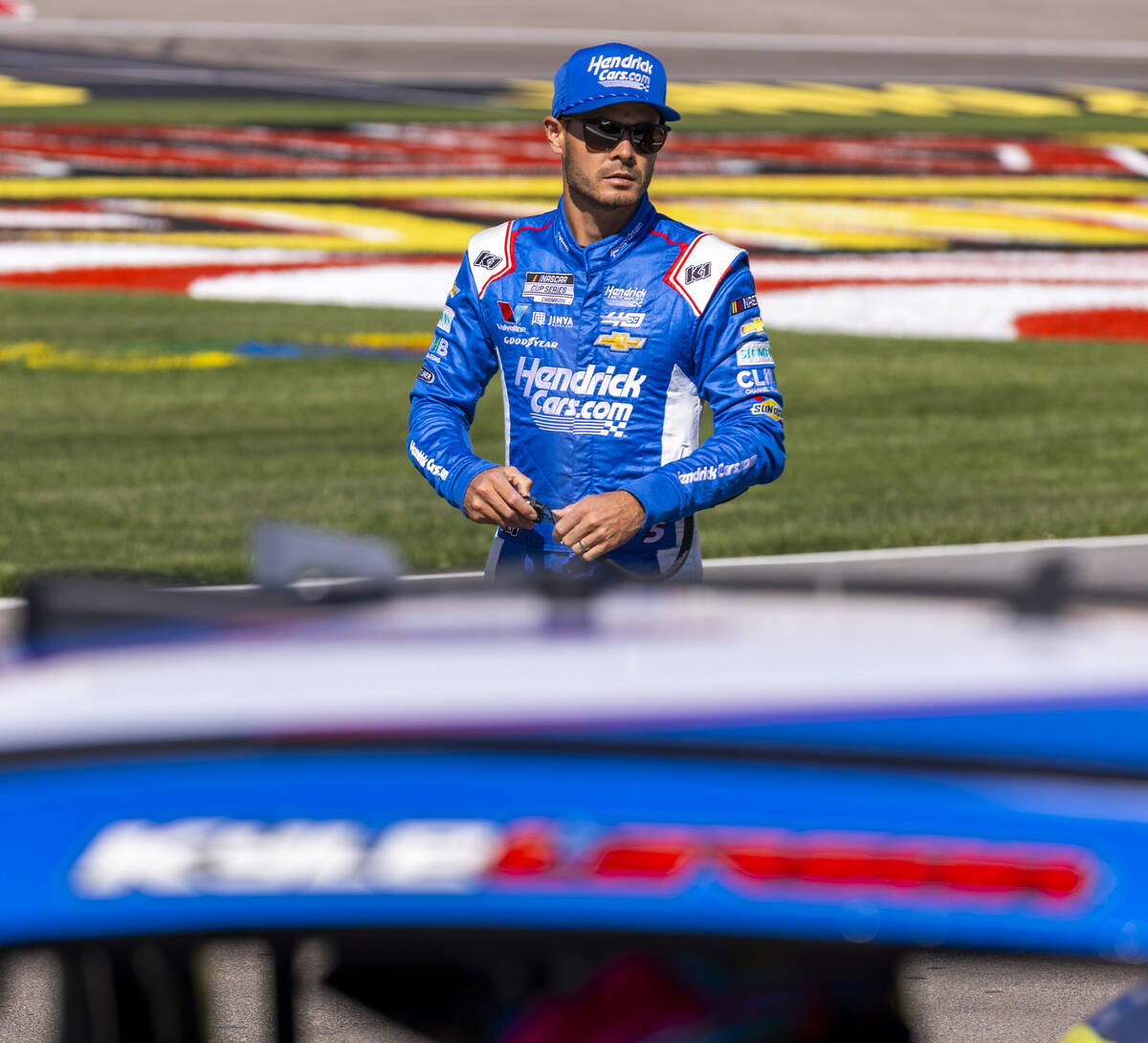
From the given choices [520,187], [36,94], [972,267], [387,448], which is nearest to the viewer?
[387,448]

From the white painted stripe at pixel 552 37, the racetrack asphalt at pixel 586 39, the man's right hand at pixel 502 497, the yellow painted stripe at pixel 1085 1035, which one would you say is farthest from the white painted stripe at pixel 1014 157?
the yellow painted stripe at pixel 1085 1035

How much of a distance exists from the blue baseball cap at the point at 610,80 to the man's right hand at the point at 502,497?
0.77 meters

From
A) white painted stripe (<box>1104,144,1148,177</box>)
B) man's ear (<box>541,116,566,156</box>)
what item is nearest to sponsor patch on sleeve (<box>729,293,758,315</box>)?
man's ear (<box>541,116,566,156</box>)

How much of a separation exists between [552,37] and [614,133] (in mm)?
38523

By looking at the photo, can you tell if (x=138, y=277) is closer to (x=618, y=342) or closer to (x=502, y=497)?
(x=618, y=342)

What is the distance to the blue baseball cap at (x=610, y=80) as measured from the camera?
153 inches

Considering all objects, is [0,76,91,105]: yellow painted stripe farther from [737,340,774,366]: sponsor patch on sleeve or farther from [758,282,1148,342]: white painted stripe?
[737,340,774,366]: sponsor patch on sleeve

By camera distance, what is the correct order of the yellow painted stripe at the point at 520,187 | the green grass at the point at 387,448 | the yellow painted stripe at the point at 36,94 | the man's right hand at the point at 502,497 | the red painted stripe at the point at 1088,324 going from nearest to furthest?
1. the man's right hand at the point at 502,497
2. the green grass at the point at 387,448
3. the red painted stripe at the point at 1088,324
4. the yellow painted stripe at the point at 520,187
5. the yellow painted stripe at the point at 36,94

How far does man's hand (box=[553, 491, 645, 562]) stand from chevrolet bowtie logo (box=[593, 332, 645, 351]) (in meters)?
0.41

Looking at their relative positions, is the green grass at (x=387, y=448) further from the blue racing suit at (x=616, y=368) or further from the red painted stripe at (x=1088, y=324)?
the blue racing suit at (x=616, y=368)

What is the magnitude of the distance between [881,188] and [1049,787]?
23.8 metres

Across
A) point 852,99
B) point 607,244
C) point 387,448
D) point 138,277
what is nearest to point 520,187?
point 138,277

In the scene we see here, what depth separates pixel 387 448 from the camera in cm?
1184

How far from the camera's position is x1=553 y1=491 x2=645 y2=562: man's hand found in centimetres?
360
